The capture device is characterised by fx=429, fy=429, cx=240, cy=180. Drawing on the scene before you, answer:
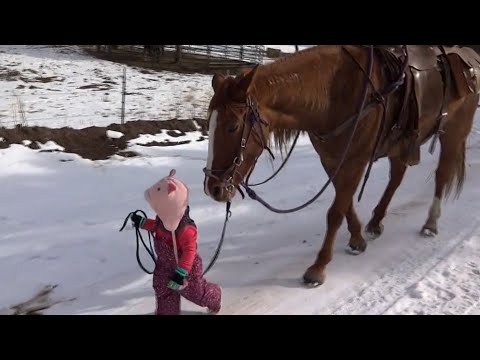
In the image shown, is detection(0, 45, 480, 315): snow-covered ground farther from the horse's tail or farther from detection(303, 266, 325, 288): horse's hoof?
the horse's tail

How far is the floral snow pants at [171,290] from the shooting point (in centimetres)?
263

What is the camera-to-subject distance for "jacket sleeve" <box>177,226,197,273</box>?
248 cm

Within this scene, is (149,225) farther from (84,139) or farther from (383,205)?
(84,139)

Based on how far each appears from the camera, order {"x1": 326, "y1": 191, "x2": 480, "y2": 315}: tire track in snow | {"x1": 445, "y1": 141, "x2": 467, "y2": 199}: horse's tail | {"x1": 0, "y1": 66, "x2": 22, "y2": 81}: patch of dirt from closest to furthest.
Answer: {"x1": 326, "y1": 191, "x2": 480, "y2": 315}: tire track in snow < {"x1": 445, "y1": 141, "x2": 467, "y2": 199}: horse's tail < {"x1": 0, "y1": 66, "x2": 22, "y2": 81}: patch of dirt

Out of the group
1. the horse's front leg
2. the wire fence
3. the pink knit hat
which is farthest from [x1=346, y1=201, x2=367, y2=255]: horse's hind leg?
the wire fence

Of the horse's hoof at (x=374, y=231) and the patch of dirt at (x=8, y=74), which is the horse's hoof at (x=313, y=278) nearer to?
the horse's hoof at (x=374, y=231)

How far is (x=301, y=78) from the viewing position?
292 cm

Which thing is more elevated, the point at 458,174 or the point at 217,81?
the point at 217,81

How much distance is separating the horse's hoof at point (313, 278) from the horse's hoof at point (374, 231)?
1032 mm

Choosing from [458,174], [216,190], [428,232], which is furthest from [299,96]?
[458,174]

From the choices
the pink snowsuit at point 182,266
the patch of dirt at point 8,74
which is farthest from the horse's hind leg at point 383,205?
the patch of dirt at point 8,74

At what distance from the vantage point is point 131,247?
12.5 feet

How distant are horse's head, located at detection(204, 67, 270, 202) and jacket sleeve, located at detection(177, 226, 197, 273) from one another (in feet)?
0.97

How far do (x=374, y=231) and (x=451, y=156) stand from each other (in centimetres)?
116
